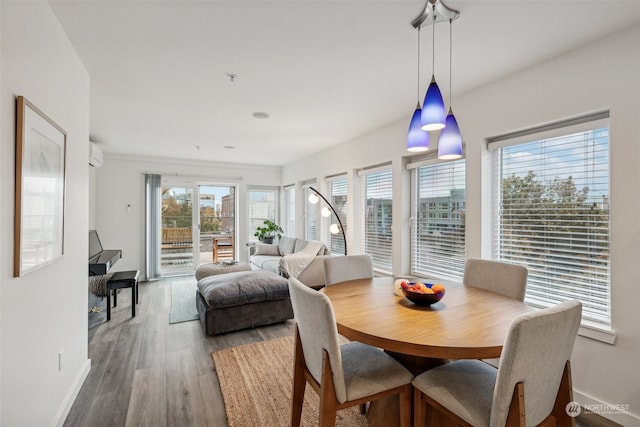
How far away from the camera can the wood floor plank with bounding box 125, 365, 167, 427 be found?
75.4 inches

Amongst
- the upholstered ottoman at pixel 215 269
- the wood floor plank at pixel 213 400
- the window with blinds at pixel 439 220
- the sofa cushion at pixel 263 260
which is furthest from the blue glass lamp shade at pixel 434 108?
the sofa cushion at pixel 263 260

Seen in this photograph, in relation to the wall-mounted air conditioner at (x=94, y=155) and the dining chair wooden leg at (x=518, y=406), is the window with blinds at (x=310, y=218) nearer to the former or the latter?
the wall-mounted air conditioner at (x=94, y=155)

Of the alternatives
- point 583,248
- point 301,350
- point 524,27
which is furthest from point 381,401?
point 524,27

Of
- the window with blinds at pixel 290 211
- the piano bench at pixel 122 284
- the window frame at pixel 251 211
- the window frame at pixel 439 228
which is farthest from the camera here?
the window frame at pixel 251 211

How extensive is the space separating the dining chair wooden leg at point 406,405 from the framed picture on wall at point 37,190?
1.87 meters

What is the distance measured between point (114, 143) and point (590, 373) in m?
6.25

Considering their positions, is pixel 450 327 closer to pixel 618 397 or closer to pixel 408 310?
pixel 408 310

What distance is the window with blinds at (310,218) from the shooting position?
600cm

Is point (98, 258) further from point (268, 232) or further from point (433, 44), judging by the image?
point (433, 44)

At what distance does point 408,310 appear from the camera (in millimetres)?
1697

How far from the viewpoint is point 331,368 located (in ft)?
4.58

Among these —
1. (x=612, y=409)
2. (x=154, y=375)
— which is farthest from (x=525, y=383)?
(x=154, y=375)

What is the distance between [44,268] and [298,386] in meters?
1.52

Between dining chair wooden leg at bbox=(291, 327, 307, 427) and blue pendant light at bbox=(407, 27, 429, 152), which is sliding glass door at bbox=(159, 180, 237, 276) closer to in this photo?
dining chair wooden leg at bbox=(291, 327, 307, 427)
